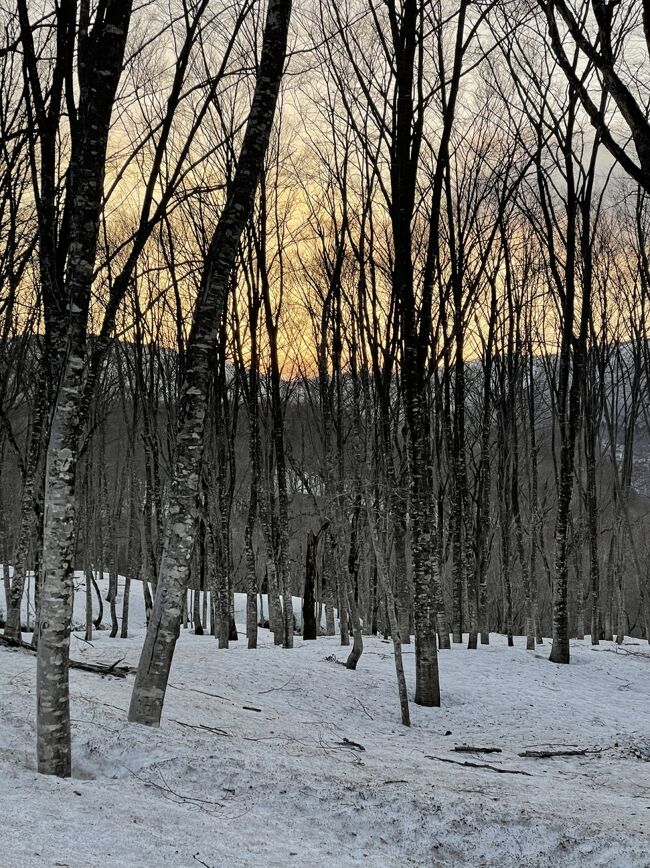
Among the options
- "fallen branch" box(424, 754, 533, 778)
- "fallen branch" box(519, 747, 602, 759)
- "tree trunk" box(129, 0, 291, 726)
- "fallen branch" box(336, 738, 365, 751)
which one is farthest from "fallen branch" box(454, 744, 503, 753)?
"tree trunk" box(129, 0, 291, 726)

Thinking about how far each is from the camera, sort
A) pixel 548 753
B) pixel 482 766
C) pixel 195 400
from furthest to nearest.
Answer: pixel 548 753 → pixel 482 766 → pixel 195 400

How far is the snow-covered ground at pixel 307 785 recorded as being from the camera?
322 cm

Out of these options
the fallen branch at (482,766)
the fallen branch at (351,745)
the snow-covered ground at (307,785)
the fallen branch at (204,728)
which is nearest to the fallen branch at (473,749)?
the snow-covered ground at (307,785)

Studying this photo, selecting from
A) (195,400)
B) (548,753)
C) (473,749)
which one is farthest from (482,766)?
(195,400)

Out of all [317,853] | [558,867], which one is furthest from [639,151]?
[317,853]

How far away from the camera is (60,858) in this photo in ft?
8.93

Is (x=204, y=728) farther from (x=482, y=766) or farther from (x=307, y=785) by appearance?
(x=482, y=766)

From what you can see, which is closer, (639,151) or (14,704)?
(639,151)

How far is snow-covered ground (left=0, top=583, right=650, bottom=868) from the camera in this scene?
10.6 ft

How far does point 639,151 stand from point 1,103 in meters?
8.22

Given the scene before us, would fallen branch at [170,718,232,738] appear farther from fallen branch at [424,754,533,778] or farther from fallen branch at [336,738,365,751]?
fallen branch at [424,754,533,778]

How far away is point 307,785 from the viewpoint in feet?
13.4

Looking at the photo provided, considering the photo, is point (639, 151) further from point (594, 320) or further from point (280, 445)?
point (594, 320)

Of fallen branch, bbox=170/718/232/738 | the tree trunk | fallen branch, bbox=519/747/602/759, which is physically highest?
the tree trunk
